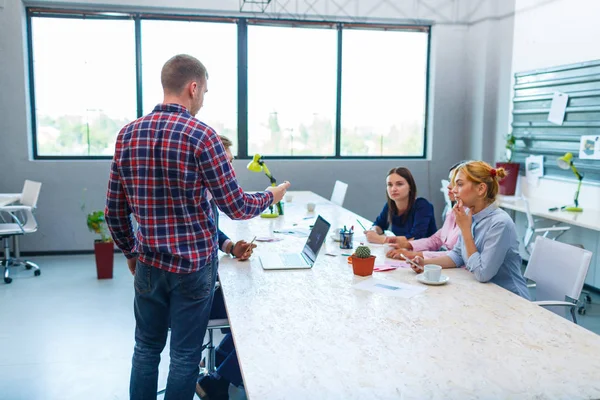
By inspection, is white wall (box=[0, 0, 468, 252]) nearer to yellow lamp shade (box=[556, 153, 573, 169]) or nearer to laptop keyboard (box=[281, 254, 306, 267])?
yellow lamp shade (box=[556, 153, 573, 169])

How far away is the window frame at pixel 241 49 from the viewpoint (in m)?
6.21

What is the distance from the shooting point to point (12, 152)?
609cm

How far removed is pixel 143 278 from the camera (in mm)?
2123

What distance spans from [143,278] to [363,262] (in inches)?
38.2

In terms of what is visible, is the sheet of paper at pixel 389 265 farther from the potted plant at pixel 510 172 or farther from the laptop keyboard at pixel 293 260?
the potted plant at pixel 510 172

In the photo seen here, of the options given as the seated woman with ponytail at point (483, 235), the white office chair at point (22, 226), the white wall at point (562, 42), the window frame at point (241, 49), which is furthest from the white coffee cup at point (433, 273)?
the window frame at point (241, 49)

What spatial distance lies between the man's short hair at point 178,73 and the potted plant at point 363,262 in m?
1.05

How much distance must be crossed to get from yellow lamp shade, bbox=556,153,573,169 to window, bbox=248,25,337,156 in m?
2.71

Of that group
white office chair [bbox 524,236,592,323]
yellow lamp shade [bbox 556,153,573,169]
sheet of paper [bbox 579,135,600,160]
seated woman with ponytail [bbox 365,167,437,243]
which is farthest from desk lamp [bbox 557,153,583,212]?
white office chair [bbox 524,236,592,323]

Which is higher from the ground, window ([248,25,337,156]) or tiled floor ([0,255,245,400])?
window ([248,25,337,156])

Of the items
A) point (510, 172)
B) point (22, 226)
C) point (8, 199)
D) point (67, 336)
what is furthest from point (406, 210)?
point (8, 199)

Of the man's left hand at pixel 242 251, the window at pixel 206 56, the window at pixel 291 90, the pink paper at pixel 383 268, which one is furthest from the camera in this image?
the window at pixel 291 90

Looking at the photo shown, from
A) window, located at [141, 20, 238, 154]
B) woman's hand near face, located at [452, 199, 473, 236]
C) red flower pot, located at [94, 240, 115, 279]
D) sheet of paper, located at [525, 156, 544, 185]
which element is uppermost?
window, located at [141, 20, 238, 154]

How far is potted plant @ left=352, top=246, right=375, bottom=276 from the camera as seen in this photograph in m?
→ 2.52
